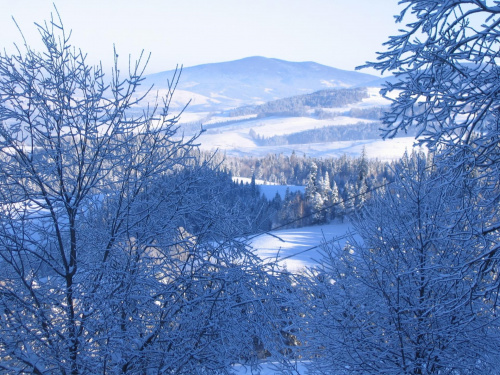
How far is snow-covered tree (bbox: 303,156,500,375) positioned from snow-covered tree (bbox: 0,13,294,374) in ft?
10.2

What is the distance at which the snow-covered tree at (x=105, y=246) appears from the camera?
3.35m

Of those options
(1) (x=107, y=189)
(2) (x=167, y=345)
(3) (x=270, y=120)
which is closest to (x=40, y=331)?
(2) (x=167, y=345)

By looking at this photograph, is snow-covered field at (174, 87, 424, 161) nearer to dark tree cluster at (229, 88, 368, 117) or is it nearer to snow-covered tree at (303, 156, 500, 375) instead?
dark tree cluster at (229, 88, 368, 117)

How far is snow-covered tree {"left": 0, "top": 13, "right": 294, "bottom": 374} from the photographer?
11.0 ft

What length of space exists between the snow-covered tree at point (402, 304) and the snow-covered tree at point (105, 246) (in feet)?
10.2

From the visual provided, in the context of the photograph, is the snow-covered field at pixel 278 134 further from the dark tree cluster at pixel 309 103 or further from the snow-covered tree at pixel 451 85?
the snow-covered tree at pixel 451 85

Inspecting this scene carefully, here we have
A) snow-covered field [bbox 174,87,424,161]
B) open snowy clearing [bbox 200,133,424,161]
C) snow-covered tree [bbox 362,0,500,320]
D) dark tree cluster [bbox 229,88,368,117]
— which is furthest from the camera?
dark tree cluster [bbox 229,88,368,117]

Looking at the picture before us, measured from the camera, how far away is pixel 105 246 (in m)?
3.63

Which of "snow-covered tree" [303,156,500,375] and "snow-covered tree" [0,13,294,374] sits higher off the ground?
"snow-covered tree" [0,13,294,374]

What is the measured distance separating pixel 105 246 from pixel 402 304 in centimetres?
499

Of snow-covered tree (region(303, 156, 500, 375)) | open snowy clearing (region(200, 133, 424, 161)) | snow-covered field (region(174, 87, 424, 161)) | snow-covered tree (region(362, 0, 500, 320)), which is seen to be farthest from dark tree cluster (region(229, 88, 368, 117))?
snow-covered tree (region(362, 0, 500, 320))

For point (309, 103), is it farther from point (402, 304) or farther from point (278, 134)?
point (402, 304)

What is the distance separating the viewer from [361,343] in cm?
656

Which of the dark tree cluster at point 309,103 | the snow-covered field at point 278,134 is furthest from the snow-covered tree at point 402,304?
the dark tree cluster at point 309,103
